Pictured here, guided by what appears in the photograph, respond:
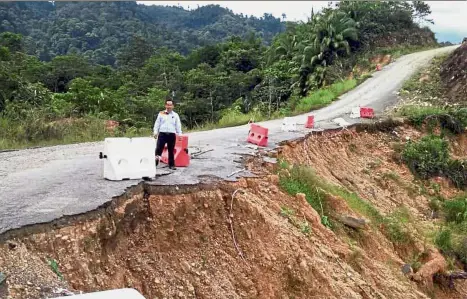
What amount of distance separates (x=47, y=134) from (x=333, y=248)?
885 cm

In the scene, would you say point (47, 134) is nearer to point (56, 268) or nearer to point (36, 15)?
point (56, 268)

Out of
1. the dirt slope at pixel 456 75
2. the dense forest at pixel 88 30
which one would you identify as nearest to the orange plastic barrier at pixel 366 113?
the dirt slope at pixel 456 75

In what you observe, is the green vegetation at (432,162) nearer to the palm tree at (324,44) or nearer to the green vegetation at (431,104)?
the green vegetation at (431,104)

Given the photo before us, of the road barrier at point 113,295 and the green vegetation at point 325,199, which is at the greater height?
the road barrier at point 113,295

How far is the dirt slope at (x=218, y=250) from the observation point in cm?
573

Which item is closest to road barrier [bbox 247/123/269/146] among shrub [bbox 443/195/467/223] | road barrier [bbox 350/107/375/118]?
shrub [bbox 443/195/467/223]

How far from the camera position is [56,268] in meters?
5.48

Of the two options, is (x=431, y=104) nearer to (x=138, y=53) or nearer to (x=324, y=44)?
(x=324, y=44)

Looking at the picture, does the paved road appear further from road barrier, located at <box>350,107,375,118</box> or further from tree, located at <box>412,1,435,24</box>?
tree, located at <box>412,1,435,24</box>

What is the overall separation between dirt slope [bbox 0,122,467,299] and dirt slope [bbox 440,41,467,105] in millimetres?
13483

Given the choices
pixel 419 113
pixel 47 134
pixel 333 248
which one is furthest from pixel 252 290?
pixel 419 113

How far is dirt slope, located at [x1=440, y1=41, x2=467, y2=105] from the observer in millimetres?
22797

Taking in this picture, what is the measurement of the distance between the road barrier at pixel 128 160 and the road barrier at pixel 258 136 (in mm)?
4177

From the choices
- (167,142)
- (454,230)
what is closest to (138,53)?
(454,230)
